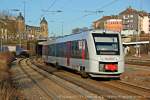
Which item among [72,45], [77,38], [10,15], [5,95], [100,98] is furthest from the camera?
[10,15]

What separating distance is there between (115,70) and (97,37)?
2.36 meters

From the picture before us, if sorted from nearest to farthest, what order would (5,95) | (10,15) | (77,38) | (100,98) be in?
(5,95) → (100,98) → (77,38) → (10,15)

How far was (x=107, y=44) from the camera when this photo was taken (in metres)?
23.7

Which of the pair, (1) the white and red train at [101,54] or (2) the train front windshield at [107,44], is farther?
(2) the train front windshield at [107,44]

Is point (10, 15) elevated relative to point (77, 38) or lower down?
elevated

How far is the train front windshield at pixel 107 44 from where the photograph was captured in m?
23.6

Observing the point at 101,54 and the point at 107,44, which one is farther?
the point at 107,44

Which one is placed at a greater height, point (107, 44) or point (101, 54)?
point (107, 44)

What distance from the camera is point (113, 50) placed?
23.7m

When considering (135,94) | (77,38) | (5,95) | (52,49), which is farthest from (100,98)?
(52,49)

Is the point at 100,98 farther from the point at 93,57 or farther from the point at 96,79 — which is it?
the point at 96,79

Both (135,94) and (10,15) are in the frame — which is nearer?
(135,94)

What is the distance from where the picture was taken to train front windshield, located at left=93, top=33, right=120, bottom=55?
77.4ft

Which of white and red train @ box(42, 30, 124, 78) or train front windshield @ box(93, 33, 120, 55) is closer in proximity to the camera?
white and red train @ box(42, 30, 124, 78)
